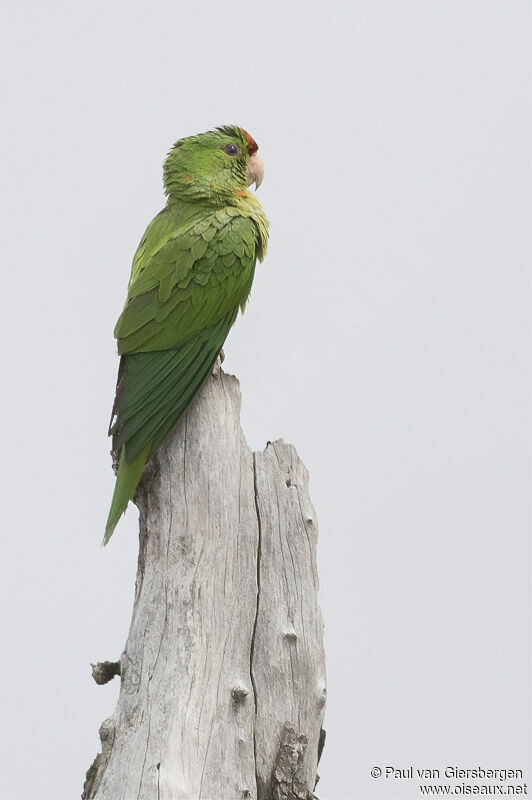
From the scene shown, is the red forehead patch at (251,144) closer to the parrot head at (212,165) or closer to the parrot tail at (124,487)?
the parrot head at (212,165)

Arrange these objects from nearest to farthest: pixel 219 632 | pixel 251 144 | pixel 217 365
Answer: pixel 219 632 < pixel 217 365 < pixel 251 144

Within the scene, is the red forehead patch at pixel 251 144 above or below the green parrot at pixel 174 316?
above

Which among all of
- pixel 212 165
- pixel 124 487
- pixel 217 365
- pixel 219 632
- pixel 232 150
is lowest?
pixel 219 632

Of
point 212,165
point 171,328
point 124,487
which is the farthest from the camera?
point 212,165

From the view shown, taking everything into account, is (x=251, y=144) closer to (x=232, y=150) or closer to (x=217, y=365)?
(x=232, y=150)

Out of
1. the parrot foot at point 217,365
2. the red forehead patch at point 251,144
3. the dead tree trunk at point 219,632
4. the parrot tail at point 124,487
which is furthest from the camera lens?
the red forehead patch at point 251,144

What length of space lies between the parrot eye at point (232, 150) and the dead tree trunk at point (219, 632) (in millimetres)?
1243

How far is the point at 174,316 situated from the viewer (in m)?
4.11

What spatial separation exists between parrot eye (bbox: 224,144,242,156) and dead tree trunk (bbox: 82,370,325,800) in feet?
4.08

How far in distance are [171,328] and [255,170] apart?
1.14 metres

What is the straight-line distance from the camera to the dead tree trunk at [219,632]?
3594 millimetres

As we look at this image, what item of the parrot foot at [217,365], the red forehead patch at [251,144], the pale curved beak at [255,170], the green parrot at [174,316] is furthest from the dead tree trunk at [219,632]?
the red forehead patch at [251,144]

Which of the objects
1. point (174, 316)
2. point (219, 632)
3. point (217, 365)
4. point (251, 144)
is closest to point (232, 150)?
point (251, 144)

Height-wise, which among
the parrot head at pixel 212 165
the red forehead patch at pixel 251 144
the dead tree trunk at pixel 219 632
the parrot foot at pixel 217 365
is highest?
the red forehead patch at pixel 251 144
